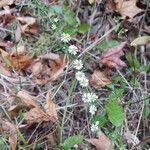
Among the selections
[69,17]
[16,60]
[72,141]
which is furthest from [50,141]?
[69,17]

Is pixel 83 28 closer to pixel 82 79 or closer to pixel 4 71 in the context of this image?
pixel 82 79

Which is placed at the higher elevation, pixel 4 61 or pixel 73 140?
pixel 4 61

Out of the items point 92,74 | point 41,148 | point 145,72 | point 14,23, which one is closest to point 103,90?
point 92,74

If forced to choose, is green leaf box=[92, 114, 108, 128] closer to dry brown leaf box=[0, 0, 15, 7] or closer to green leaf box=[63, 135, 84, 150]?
green leaf box=[63, 135, 84, 150]

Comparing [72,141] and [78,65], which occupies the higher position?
[78,65]

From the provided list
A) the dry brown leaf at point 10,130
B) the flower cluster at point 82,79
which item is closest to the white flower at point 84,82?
the flower cluster at point 82,79

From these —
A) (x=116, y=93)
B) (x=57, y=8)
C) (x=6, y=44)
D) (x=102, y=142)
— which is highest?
(x=57, y=8)

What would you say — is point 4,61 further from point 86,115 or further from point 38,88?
point 86,115
